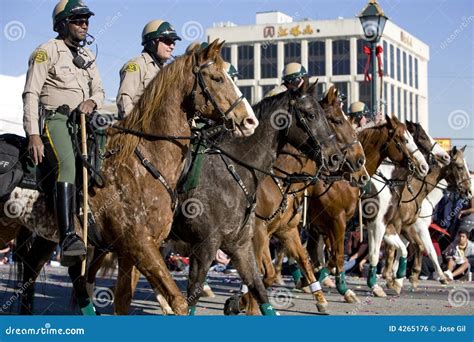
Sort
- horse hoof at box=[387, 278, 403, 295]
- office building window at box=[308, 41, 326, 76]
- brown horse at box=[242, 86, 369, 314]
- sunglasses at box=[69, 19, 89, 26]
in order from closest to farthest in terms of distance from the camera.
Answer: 1. sunglasses at box=[69, 19, 89, 26]
2. brown horse at box=[242, 86, 369, 314]
3. horse hoof at box=[387, 278, 403, 295]
4. office building window at box=[308, 41, 326, 76]

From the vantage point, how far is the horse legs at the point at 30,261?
9.57 meters

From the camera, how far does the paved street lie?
12.3 metres

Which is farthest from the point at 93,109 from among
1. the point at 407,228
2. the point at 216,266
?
the point at 216,266

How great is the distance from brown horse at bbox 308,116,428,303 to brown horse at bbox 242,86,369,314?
1.02 metres

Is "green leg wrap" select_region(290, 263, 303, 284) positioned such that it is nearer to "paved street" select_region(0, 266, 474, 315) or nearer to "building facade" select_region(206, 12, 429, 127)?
"paved street" select_region(0, 266, 474, 315)

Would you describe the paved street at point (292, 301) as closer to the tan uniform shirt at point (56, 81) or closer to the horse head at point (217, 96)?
the tan uniform shirt at point (56, 81)

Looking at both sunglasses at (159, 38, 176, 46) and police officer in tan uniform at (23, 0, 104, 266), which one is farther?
sunglasses at (159, 38, 176, 46)

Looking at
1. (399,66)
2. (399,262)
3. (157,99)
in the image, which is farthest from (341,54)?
(157,99)

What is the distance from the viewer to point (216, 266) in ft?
71.5

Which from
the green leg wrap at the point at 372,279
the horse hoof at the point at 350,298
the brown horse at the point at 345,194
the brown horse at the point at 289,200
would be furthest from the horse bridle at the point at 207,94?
the green leg wrap at the point at 372,279

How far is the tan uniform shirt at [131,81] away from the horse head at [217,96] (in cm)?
129

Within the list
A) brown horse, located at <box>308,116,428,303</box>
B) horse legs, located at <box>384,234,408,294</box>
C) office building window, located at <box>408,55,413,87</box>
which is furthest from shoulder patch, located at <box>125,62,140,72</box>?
office building window, located at <box>408,55,413,87</box>

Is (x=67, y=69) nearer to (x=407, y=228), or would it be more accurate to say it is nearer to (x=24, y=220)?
(x=24, y=220)

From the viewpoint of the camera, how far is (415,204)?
16.6 meters
